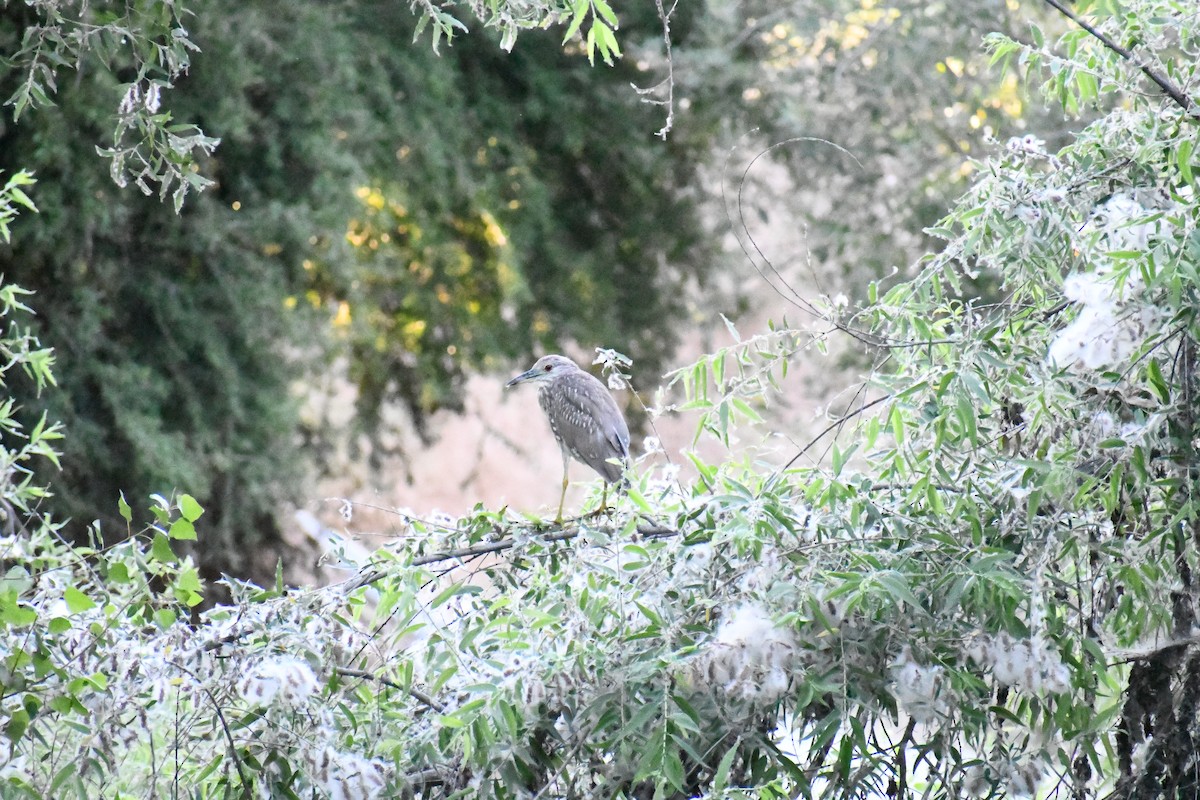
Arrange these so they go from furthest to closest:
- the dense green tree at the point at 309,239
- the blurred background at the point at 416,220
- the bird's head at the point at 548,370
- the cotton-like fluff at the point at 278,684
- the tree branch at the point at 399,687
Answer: the blurred background at the point at 416,220 → the dense green tree at the point at 309,239 → the bird's head at the point at 548,370 → the tree branch at the point at 399,687 → the cotton-like fluff at the point at 278,684

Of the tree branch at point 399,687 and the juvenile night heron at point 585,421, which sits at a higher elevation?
the juvenile night heron at point 585,421

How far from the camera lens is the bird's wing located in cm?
436

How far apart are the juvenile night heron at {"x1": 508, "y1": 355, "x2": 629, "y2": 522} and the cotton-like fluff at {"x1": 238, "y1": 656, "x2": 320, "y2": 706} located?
6.28ft

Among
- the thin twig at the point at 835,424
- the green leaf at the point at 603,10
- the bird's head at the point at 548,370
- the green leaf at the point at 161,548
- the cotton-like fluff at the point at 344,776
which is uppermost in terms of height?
Answer: the bird's head at the point at 548,370

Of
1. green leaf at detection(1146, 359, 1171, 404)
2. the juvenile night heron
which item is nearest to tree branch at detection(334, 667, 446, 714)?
green leaf at detection(1146, 359, 1171, 404)

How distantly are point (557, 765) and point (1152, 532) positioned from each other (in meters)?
1.05

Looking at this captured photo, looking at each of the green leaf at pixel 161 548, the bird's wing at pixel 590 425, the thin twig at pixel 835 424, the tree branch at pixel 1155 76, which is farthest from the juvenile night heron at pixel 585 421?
the tree branch at pixel 1155 76

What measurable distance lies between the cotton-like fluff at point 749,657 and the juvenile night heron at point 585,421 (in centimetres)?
194

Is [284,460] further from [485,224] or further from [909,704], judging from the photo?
[909,704]

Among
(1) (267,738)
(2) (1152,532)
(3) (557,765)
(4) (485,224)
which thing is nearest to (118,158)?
(1) (267,738)

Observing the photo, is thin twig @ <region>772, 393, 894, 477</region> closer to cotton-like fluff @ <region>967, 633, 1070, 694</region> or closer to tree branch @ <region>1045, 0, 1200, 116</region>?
cotton-like fluff @ <region>967, 633, 1070, 694</region>

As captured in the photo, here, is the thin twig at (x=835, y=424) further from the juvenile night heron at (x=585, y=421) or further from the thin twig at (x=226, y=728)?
the juvenile night heron at (x=585, y=421)

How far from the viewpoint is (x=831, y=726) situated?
7.41 feet

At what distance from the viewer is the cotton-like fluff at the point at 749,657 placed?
222cm
